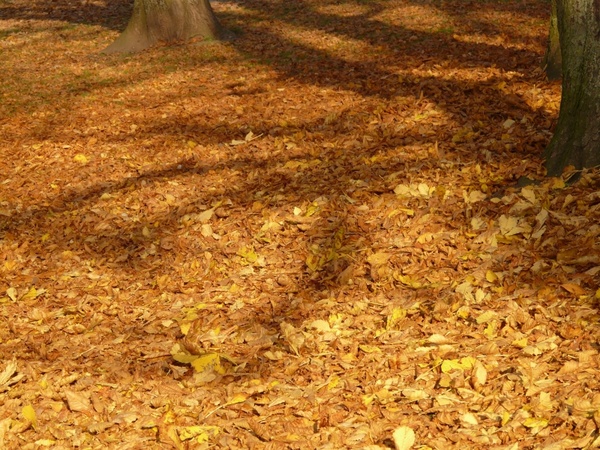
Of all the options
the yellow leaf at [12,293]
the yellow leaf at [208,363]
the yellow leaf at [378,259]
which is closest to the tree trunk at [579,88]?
the yellow leaf at [378,259]

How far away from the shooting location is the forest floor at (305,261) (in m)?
3.97

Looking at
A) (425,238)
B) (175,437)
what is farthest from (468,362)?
(175,437)

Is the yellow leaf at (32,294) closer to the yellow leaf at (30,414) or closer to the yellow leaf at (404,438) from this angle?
the yellow leaf at (30,414)

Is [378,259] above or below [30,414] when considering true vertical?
above

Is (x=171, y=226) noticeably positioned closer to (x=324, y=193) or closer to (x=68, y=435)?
(x=324, y=193)

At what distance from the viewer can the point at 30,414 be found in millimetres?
4117

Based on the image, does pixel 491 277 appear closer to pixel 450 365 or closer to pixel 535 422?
pixel 450 365

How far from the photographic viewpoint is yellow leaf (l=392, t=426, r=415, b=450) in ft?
11.9

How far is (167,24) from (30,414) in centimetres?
862

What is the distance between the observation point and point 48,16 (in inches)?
599

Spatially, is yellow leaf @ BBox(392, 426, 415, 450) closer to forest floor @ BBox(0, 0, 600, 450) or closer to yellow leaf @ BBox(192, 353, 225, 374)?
forest floor @ BBox(0, 0, 600, 450)

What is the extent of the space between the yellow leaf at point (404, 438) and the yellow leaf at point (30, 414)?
2.00 m

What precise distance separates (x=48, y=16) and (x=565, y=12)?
489 inches

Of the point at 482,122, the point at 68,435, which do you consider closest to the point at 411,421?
the point at 68,435
